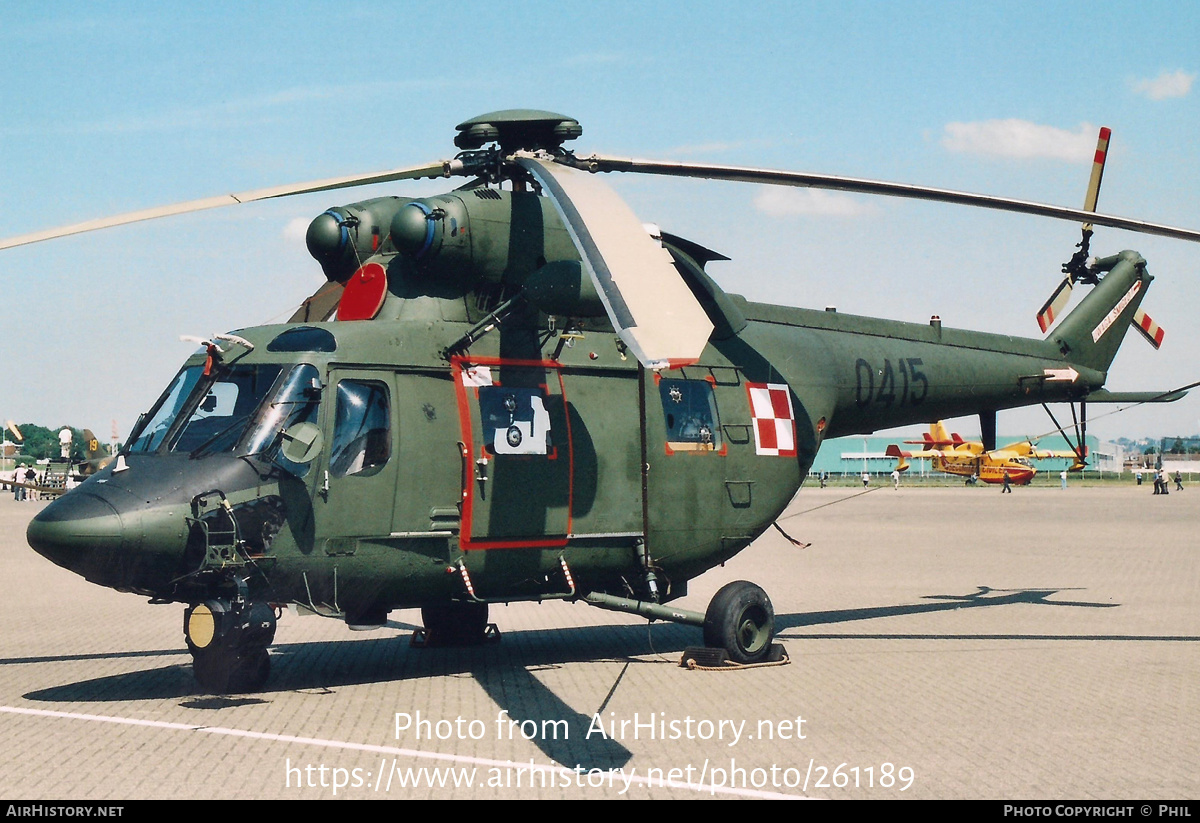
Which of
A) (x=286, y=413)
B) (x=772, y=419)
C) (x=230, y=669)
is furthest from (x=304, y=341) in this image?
(x=772, y=419)

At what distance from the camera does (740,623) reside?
10.8 meters

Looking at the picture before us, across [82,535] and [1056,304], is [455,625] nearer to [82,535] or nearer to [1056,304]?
[82,535]

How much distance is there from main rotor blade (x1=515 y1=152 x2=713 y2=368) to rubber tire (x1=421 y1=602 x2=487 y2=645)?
4.85 meters

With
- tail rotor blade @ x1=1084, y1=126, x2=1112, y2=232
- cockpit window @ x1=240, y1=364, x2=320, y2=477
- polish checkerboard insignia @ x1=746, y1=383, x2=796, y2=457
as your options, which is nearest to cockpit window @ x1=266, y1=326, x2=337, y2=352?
cockpit window @ x1=240, y1=364, x2=320, y2=477

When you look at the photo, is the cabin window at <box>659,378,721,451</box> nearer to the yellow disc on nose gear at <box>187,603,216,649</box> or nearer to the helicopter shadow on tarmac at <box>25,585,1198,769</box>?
the helicopter shadow on tarmac at <box>25,585,1198,769</box>

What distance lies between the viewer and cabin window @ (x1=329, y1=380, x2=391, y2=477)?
928 cm

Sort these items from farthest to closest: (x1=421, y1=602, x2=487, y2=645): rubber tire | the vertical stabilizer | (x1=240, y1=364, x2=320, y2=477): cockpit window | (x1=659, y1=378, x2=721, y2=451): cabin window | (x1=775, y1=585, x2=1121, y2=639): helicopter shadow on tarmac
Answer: the vertical stabilizer, (x1=775, y1=585, x2=1121, y2=639): helicopter shadow on tarmac, (x1=421, y1=602, x2=487, y2=645): rubber tire, (x1=659, y1=378, x2=721, y2=451): cabin window, (x1=240, y1=364, x2=320, y2=477): cockpit window

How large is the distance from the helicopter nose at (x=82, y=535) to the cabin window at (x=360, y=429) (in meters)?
1.65

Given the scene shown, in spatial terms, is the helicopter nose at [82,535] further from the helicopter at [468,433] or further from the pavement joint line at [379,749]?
the pavement joint line at [379,749]

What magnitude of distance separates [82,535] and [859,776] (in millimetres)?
5409

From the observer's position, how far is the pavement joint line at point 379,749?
6.54 metres

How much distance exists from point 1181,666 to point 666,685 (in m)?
4.72

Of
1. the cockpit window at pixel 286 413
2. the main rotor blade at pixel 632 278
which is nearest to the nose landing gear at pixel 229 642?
the cockpit window at pixel 286 413

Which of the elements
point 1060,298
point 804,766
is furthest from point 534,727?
point 1060,298
